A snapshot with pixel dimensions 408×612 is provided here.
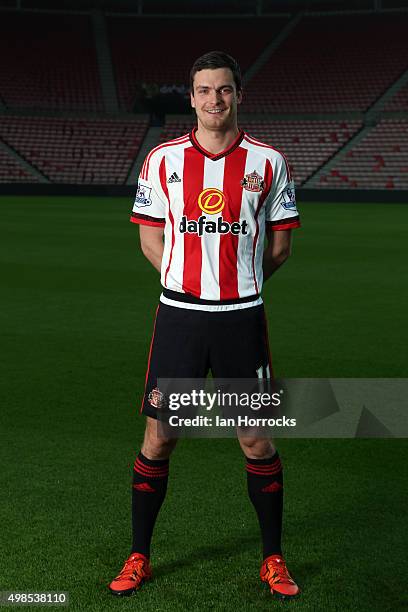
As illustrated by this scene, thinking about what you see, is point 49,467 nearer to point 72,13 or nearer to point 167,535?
point 167,535

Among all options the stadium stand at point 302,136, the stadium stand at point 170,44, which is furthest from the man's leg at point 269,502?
the stadium stand at point 170,44

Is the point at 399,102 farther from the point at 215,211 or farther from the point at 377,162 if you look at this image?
the point at 215,211

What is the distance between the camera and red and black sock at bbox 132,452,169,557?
3254 millimetres

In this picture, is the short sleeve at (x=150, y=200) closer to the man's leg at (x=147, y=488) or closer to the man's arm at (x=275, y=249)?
the man's arm at (x=275, y=249)

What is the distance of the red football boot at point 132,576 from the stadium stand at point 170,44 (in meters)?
41.7

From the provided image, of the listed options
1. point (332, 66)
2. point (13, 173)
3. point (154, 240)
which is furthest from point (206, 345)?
point (332, 66)

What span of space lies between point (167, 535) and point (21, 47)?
144 feet

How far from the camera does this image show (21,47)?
44.0 m

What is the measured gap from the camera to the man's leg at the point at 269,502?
10.4ft

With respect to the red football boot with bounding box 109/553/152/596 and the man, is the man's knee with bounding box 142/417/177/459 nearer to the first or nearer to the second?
the man

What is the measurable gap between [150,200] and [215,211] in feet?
1.02

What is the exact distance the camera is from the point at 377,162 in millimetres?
35281

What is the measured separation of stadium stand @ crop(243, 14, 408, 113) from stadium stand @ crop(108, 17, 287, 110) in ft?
6.39

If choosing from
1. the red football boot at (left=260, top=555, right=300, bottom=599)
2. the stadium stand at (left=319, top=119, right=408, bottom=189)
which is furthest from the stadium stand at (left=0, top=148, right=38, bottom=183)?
the red football boot at (left=260, top=555, right=300, bottom=599)
